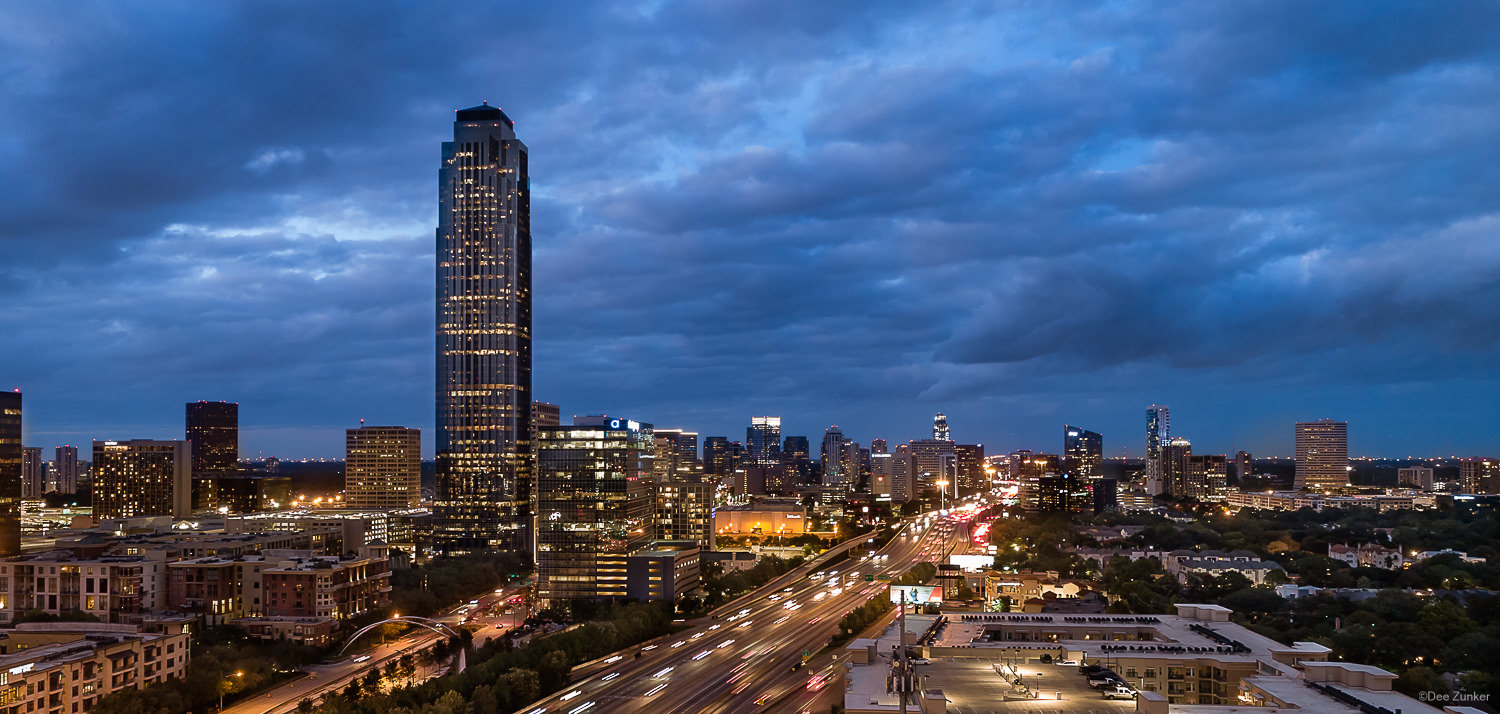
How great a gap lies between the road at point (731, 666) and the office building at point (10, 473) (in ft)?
262

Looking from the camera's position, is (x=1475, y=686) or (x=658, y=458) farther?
(x=658, y=458)

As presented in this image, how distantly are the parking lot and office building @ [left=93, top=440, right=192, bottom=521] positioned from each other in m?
169

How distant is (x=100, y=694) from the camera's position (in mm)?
61250

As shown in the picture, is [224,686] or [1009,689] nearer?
[1009,689]

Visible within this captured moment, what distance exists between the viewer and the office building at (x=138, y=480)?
178000 millimetres

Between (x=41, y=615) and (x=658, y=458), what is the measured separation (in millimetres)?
73274

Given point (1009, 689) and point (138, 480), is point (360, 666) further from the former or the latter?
point (138, 480)

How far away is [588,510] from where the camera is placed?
106688mm

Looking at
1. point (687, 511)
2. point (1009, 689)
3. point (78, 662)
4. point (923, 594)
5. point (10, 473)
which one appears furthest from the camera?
point (687, 511)

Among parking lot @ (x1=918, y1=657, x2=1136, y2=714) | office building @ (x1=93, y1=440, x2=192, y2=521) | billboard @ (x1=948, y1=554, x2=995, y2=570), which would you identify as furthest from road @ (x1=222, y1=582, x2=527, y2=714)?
office building @ (x1=93, y1=440, x2=192, y2=521)

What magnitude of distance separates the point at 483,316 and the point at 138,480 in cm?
6531

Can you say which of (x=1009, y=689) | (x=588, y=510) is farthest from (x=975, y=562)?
(x=1009, y=689)

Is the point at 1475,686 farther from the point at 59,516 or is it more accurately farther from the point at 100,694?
the point at 59,516

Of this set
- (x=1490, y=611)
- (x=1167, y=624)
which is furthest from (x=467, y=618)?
(x=1490, y=611)
